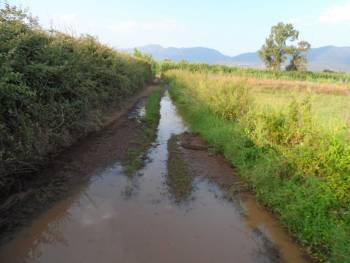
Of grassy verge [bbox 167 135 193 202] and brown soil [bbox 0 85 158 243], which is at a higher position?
brown soil [bbox 0 85 158 243]

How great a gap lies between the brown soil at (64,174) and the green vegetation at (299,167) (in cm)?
285

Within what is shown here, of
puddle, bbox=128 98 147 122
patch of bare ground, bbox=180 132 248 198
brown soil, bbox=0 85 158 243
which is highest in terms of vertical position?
brown soil, bbox=0 85 158 243

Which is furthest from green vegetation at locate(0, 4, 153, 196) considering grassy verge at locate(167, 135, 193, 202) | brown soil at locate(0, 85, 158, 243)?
grassy verge at locate(167, 135, 193, 202)

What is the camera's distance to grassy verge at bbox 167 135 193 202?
17.6 feet

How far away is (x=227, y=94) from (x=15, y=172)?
277 inches

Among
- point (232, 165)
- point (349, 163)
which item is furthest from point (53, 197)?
point (349, 163)

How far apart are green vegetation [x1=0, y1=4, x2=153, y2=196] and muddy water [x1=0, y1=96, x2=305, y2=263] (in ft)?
3.86

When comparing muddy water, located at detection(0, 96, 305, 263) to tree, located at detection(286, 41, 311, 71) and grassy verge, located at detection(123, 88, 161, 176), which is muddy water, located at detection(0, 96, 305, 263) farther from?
tree, located at detection(286, 41, 311, 71)

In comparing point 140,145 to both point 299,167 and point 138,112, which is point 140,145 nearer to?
point 299,167

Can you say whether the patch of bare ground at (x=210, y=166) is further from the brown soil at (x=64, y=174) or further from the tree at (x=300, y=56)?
the tree at (x=300, y=56)

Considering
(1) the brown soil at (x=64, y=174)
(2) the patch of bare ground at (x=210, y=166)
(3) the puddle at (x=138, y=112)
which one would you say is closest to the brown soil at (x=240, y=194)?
(2) the patch of bare ground at (x=210, y=166)

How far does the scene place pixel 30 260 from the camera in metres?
3.37

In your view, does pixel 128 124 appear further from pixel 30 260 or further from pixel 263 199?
pixel 30 260

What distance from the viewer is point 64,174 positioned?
19.0 ft
